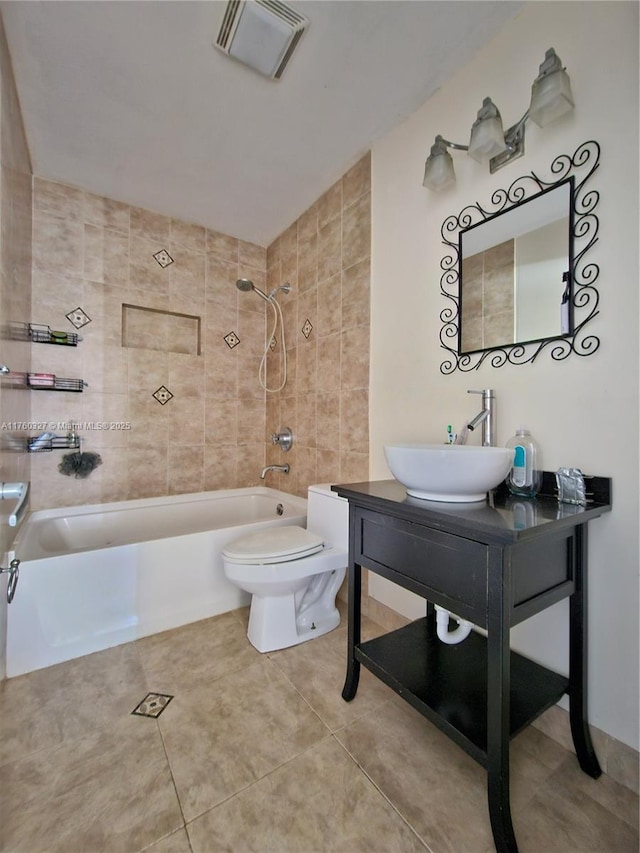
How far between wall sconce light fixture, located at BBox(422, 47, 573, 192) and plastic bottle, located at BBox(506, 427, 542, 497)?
3.16 ft

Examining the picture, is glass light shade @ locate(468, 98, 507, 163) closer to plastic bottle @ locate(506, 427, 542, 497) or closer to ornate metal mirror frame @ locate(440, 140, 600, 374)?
ornate metal mirror frame @ locate(440, 140, 600, 374)

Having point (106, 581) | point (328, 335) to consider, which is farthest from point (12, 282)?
point (328, 335)

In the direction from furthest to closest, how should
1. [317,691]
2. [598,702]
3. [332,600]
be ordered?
[332,600], [317,691], [598,702]

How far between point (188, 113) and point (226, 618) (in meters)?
2.42

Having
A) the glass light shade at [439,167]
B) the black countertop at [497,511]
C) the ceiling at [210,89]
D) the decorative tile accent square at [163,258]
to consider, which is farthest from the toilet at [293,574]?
the decorative tile accent square at [163,258]

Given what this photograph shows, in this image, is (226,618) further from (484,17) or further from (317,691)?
(484,17)

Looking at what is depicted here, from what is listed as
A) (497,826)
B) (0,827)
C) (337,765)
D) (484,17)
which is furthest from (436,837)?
(484,17)

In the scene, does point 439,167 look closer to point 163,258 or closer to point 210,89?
point 210,89

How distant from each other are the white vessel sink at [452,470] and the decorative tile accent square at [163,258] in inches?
87.8

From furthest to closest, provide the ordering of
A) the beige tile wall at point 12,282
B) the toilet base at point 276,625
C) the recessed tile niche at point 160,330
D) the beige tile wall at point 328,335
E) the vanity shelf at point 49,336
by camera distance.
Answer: the recessed tile niche at point 160,330, the vanity shelf at point 49,336, the beige tile wall at point 328,335, the toilet base at point 276,625, the beige tile wall at point 12,282

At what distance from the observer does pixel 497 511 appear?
0.92 metres

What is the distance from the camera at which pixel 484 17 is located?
122 centimetres

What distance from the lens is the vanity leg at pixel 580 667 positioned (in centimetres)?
99

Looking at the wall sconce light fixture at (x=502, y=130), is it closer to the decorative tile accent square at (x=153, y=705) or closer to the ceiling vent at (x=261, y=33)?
the ceiling vent at (x=261, y=33)
